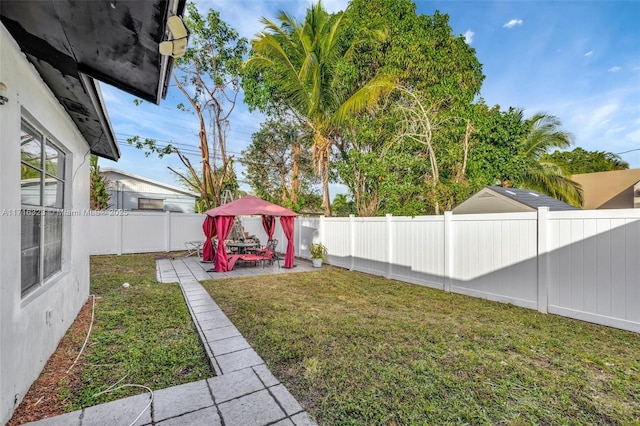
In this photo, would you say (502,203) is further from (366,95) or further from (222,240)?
(222,240)

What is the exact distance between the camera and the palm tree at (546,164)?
13.9m

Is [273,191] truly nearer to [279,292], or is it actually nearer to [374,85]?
[374,85]

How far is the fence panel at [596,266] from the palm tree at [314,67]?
→ 6969 mm

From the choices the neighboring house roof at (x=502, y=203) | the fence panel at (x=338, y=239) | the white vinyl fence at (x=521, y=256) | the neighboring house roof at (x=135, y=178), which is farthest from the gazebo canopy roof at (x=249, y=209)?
the neighboring house roof at (x=135, y=178)

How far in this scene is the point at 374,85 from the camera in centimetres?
929

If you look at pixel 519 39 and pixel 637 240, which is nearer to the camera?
pixel 637 240

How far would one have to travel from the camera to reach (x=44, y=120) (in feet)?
9.18

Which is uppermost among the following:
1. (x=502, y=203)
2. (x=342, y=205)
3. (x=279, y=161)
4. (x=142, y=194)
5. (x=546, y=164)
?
(x=279, y=161)

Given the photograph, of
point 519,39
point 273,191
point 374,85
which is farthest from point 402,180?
point 273,191

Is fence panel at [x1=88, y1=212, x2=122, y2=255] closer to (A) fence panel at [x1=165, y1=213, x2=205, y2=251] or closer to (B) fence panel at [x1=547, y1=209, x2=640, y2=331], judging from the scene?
(A) fence panel at [x1=165, y1=213, x2=205, y2=251]

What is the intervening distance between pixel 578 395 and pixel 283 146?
16.6m

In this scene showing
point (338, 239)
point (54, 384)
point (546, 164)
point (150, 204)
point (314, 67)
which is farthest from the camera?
point (150, 204)

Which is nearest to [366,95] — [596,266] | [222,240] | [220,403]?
[222,240]

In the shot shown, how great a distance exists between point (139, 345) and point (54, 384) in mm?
865
